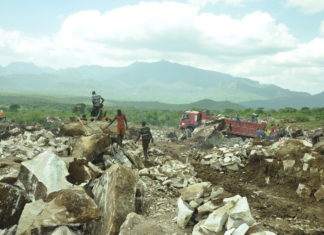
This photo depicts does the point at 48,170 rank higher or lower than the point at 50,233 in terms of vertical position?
higher

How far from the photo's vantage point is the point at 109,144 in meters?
11.2

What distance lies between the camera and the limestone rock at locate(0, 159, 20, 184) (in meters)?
7.61

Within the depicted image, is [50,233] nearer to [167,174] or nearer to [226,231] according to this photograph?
[226,231]

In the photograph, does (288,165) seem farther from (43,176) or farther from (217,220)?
(43,176)

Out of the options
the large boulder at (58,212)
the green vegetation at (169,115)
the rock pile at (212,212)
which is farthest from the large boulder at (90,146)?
the green vegetation at (169,115)

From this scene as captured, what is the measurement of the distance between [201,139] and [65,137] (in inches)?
567

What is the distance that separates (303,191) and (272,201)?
132cm

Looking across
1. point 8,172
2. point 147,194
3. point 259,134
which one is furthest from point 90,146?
point 259,134

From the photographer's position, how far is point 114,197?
22.5ft

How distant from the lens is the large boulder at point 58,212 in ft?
19.6

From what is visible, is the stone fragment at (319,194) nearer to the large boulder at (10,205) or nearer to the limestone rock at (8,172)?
the large boulder at (10,205)

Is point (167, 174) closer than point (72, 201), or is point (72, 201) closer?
point (72, 201)

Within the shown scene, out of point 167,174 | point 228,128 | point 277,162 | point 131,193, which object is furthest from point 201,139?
point 131,193

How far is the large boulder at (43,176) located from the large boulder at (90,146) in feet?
6.73
